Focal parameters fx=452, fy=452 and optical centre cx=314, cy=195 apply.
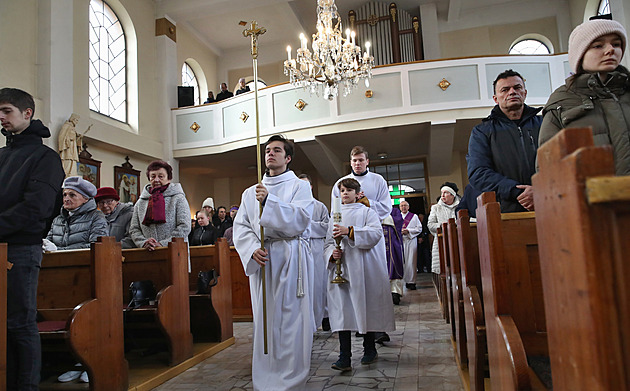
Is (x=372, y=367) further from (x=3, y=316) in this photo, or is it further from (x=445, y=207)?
(x=445, y=207)

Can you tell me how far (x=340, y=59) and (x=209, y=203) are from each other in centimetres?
365

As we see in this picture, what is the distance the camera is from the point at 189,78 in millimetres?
12195

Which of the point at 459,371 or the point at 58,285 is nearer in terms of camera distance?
the point at 459,371

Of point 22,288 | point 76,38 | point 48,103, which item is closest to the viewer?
point 22,288

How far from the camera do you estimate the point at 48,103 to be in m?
7.35

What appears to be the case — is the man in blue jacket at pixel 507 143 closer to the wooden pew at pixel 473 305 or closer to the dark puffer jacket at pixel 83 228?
the wooden pew at pixel 473 305

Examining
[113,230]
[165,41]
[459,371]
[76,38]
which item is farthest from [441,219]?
[165,41]

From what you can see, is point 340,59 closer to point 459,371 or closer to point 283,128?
point 283,128

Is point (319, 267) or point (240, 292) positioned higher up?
point (319, 267)

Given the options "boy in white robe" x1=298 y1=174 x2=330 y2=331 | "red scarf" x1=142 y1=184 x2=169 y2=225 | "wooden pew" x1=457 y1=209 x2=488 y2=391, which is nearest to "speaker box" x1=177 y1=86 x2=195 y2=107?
"boy in white robe" x1=298 y1=174 x2=330 y2=331

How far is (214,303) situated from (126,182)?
21.1 ft

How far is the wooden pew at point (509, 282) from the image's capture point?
4.89 feet

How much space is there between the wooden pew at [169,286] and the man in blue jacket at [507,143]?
2315mm

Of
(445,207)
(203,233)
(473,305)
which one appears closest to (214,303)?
(473,305)
